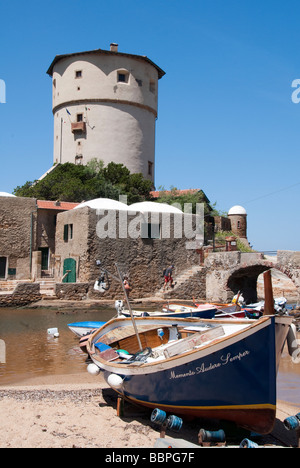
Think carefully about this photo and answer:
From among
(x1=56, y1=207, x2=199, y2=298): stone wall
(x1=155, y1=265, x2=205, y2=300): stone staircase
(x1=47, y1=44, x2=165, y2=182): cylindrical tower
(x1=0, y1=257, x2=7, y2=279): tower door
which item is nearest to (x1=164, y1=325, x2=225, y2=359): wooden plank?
(x1=56, y1=207, x2=199, y2=298): stone wall

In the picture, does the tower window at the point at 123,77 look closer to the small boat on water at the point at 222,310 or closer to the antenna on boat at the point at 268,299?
the small boat on water at the point at 222,310

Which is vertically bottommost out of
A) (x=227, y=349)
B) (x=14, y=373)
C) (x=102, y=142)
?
(x=14, y=373)

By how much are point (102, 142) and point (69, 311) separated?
21.5 meters

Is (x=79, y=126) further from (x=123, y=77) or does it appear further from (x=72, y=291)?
(x=72, y=291)

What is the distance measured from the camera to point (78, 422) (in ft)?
22.1

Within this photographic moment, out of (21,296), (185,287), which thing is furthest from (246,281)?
(21,296)

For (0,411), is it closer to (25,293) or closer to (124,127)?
(25,293)

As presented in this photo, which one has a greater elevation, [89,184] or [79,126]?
[79,126]

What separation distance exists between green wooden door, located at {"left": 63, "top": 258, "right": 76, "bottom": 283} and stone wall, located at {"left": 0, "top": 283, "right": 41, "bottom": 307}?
3.51 metres

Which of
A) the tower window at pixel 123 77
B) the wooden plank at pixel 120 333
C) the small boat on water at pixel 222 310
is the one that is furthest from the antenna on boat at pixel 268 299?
the tower window at pixel 123 77

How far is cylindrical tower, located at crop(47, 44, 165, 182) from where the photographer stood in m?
37.9

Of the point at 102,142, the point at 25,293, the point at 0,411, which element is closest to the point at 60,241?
the point at 25,293

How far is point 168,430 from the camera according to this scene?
21.5 ft

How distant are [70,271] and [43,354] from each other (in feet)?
41.1
